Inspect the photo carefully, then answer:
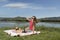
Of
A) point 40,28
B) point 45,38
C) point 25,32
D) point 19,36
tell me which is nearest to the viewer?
point 45,38

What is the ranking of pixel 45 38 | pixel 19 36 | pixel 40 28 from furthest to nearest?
pixel 40 28 → pixel 19 36 → pixel 45 38

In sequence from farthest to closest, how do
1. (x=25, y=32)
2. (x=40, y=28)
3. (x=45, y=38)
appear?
(x=40, y=28) → (x=25, y=32) → (x=45, y=38)

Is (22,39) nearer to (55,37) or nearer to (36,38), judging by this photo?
(36,38)

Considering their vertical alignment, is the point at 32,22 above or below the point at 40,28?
above

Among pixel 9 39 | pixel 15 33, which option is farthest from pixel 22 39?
pixel 15 33

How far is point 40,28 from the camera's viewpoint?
18875 mm

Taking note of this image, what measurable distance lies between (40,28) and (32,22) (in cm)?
308

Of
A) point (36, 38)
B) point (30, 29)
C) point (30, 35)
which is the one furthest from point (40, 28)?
point (36, 38)

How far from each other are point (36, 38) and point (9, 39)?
1580mm

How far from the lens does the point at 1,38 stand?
13992 millimetres

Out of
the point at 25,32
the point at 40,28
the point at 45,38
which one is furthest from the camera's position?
the point at 40,28

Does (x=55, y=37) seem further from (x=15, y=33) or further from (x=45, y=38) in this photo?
(x=15, y=33)

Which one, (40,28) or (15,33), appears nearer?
(15,33)

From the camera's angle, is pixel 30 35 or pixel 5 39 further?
pixel 30 35
